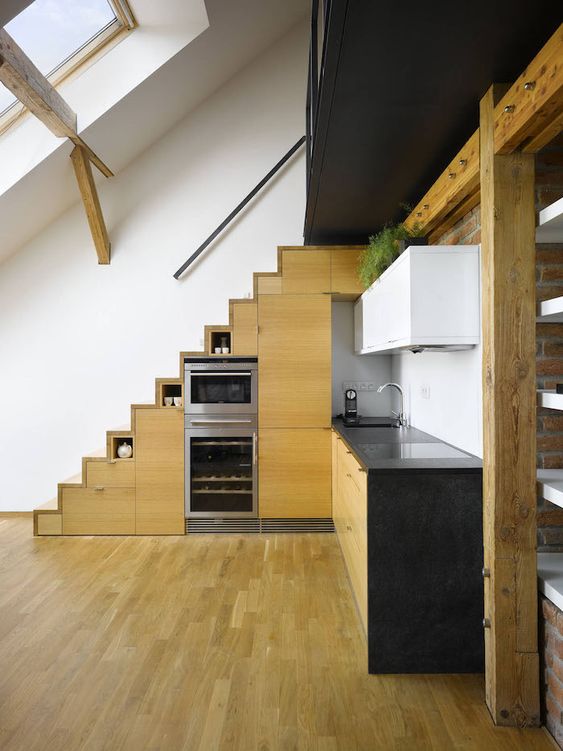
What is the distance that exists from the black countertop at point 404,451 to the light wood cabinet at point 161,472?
143 cm

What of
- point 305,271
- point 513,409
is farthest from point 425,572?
point 305,271

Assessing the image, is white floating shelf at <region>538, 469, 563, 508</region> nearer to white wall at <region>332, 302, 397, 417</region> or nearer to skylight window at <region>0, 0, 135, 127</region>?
white wall at <region>332, 302, 397, 417</region>

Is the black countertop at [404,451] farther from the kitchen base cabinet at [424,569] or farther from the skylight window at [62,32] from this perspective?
the skylight window at [62,32]

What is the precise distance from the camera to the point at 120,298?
212 inches

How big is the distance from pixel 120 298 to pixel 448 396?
3335 millimetres

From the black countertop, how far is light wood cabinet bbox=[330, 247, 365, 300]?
1.26 meters

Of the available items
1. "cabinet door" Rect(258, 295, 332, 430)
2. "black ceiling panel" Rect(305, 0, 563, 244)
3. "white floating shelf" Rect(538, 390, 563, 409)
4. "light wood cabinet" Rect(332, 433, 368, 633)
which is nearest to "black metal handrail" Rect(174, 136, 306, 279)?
"cabinet door" Rect(258, 295, 332, 430)

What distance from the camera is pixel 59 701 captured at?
224 cm

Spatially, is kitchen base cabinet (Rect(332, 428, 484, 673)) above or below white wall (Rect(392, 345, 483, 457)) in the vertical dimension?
below

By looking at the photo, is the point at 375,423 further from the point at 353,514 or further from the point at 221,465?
the point at 353,514

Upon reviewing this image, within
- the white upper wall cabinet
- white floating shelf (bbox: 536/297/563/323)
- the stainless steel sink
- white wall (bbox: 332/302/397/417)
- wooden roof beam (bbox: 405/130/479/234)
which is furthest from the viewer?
white wall (bbox: 332/302/397/417)

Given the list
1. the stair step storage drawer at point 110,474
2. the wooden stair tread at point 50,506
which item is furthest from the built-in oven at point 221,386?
the wooden stair tread at point 50,506

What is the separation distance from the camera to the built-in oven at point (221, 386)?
4.66 metres

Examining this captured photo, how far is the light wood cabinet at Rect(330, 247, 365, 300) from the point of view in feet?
15.4
